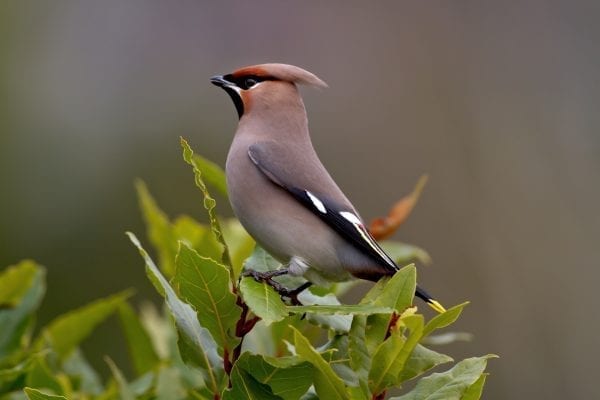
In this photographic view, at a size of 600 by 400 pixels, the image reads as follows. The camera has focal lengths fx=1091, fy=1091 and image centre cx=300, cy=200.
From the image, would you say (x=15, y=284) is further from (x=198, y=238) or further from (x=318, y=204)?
(x=318, y=204)

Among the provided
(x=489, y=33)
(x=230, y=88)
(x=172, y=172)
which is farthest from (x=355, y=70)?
(x=230, y=88)

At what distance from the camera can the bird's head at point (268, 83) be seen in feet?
10.4

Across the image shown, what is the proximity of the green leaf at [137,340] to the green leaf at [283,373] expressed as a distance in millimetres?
1104

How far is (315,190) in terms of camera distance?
2916 mm

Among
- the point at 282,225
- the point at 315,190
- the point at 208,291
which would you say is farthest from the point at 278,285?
the point at 208,291

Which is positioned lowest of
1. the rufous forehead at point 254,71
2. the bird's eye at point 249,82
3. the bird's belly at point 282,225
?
the bird's belly at point 282,225

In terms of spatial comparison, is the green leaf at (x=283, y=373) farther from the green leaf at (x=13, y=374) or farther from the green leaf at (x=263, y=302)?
the green leaf at (x=13, y=374)

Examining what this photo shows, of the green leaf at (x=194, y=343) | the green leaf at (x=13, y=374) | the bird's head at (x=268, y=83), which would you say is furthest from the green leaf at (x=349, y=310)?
the bird's head at (x=268, y=83)

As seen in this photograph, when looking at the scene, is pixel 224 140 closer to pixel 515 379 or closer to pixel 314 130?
pixel 314 130

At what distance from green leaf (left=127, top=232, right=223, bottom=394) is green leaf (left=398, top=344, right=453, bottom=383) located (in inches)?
17.1

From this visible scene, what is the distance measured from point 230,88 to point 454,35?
28.3ft

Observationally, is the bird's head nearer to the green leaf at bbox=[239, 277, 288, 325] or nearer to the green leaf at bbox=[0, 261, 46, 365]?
the green leaf at bbox=[0, 261, 46, 365]

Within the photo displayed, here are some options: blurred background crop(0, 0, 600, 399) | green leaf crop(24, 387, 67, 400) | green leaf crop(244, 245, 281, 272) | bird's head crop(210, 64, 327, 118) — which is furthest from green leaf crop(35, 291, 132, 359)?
blurred background crop(0, 0, 600, 399)

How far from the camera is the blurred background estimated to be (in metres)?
9.16
